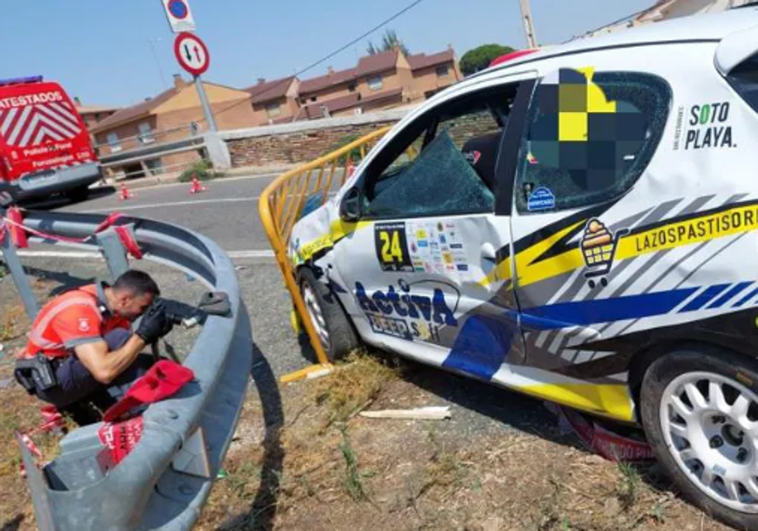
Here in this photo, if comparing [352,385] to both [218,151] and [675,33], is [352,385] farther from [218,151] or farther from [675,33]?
[218,151]

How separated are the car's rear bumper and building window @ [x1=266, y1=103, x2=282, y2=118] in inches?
2467

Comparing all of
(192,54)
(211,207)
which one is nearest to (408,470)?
(211,207)

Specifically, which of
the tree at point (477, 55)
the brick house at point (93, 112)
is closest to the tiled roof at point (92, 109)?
the brick house at point (93, 112)

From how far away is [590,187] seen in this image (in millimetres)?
2697

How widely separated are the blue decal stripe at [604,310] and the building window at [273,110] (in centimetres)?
7684

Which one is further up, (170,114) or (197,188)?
(170,114)

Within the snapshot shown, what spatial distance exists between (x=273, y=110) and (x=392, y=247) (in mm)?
76580

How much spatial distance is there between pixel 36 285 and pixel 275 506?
6654 mm

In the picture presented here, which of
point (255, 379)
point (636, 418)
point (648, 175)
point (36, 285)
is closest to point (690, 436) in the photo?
point (636, 418)

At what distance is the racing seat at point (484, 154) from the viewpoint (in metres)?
3.32

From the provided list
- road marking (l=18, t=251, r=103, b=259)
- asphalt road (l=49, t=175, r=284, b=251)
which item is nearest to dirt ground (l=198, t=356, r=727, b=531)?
asphalt road (l=49, t=175, r=284, b=251)

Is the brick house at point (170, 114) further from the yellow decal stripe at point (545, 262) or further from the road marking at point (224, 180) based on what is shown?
the yellow decal stripe at point (545, 262)

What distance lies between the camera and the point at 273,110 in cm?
7738

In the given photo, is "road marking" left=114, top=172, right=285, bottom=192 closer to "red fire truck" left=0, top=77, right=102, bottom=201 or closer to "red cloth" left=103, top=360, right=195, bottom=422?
"red fire truck" left=0, top=77, right=102, bottom=201
